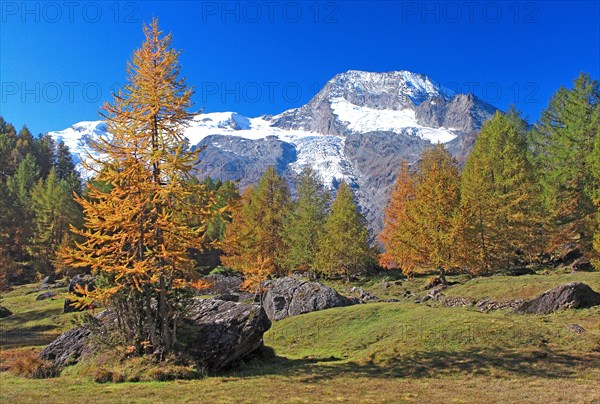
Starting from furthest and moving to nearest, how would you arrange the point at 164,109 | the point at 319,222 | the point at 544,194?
1. the point at 319,222
2. the point at 544,194
3. the point at 164,109

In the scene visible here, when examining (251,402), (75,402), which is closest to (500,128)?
(251,402)

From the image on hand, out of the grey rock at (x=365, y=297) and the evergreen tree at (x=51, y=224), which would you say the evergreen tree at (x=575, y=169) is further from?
the evergreen tree at (x=51, y=224)

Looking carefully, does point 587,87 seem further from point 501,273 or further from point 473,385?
point 473,385

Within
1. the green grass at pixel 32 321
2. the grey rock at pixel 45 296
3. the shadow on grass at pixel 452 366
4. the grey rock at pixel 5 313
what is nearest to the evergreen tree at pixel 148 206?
the shadow on grass at pixel 452 366

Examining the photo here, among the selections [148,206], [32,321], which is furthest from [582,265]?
[32,321]

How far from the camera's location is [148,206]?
1664 centimetres

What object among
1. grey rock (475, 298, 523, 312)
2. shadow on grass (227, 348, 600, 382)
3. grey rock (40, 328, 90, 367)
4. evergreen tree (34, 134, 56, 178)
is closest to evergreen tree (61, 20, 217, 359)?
grey rock (40, 328, 90, 367)

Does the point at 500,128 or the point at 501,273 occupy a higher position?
the point at 500,128

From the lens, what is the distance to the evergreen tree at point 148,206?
15781mm

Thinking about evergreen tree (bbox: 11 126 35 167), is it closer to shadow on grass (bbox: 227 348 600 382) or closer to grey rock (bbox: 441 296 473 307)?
grey rock (bbox: 441 296 473 307)

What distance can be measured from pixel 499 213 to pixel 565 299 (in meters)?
14.5

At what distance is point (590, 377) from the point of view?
13453mm

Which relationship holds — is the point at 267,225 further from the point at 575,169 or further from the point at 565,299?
the point at 565,299

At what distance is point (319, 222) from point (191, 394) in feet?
127
